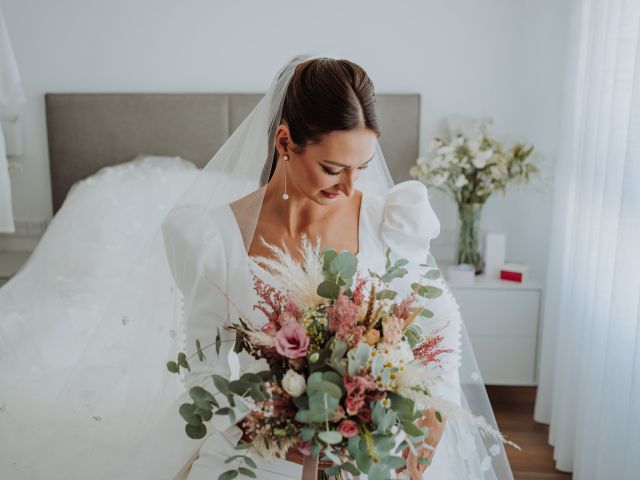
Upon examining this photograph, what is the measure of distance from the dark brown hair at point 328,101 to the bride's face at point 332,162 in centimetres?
2

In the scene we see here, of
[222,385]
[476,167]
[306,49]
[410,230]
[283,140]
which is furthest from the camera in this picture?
[306,49]

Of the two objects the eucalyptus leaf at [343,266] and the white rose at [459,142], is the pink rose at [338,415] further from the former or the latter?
the white rose at [459,142]

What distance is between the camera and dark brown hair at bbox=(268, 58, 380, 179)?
1348mm

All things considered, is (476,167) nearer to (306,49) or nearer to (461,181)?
(461,181)

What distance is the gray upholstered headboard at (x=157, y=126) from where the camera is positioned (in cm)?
333

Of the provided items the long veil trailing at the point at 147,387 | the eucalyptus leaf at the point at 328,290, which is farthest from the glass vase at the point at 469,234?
the eucalyptus leaf at the point at 328,290

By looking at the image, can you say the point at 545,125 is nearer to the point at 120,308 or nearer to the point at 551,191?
the point at 551,191

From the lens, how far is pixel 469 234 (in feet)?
10.1

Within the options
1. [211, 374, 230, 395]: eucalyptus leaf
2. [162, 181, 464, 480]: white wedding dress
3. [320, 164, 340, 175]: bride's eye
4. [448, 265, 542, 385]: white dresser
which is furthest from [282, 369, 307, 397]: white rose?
[448, 265, 542, 385]: white dresser

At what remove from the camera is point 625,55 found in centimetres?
203

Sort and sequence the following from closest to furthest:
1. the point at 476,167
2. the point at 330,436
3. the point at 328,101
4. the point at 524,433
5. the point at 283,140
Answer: the point at 330,436, the point at 328,101, the point at 283,140, the point at 524,433, the point at 476,167

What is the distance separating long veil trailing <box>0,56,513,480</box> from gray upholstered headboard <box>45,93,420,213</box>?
1547mm

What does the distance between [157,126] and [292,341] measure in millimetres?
2600

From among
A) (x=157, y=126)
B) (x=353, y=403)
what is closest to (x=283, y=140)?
(x=353, y=403)
